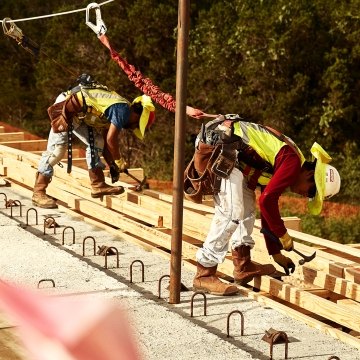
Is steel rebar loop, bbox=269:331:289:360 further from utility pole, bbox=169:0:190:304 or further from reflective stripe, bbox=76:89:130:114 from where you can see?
reflective stripe, bbox=76:89:130:114

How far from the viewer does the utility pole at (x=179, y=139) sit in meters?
5.13

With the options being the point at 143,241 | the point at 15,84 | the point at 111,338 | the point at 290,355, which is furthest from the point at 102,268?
the point at 15,84

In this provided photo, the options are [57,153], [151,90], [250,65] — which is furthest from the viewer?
[250,65]

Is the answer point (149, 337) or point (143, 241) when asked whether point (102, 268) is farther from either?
point (149, 337)

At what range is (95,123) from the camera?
837cm

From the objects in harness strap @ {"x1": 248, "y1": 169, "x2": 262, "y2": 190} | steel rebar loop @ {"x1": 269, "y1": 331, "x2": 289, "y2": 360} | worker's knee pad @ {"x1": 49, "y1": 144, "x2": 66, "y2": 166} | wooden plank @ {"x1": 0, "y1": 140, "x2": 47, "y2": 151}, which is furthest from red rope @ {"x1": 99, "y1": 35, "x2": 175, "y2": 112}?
wooden plank @ {"x1": 0, "y1": 140, "x2": 47, "y2": 151}

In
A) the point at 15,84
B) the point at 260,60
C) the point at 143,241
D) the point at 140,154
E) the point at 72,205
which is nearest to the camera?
the point at 143,241

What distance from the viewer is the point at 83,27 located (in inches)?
771

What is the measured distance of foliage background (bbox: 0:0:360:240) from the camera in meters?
Result: 16.0

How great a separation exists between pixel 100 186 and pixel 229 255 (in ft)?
8.41

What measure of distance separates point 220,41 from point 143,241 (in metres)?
9.74

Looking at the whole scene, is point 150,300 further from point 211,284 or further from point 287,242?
point 287,242

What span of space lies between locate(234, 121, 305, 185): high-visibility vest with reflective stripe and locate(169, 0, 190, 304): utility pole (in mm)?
454

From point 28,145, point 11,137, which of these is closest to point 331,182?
point 28,145
